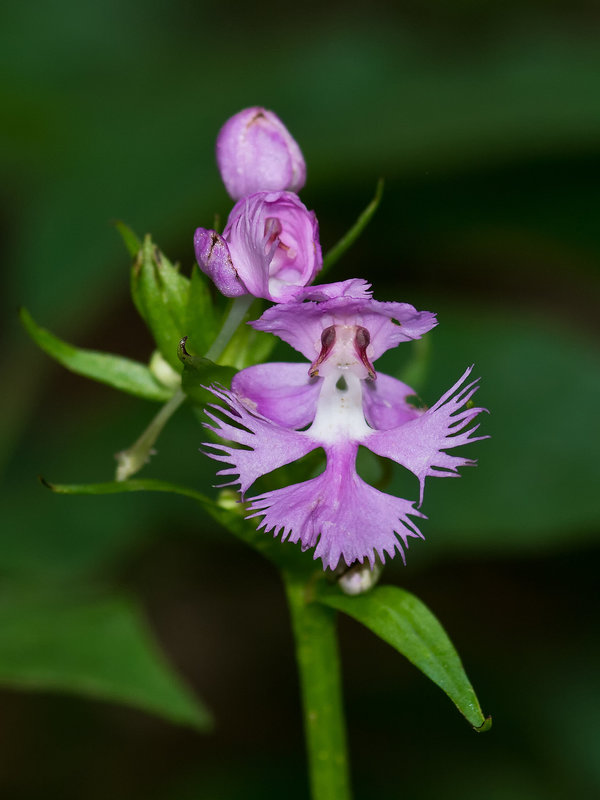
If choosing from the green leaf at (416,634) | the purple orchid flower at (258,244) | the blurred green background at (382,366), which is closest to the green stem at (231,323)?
the purple orchid flower at (258,244)

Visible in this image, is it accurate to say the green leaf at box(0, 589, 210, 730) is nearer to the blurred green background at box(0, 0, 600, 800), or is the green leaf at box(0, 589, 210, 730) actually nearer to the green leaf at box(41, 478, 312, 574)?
the blurred green background at box(0, 0, 600, 800)

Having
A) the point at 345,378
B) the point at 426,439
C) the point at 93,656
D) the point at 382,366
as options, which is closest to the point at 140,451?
the point at 345,378

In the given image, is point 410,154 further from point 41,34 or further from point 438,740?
point 41,34

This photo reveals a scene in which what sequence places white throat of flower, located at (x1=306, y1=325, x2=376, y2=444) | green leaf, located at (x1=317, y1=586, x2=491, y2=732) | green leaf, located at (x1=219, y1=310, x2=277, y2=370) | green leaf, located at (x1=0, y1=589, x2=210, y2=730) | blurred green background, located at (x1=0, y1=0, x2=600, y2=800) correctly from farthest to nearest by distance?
1. blurred green background, located at (x1=0, y1=0, x2=600, y2=800)
2. green leaf, located at (x1=0, y1=589, x2=210, y2=730)
3. green leaf, located at (x1=219, y1=310, x2=277, y2=370)
4. white throat of flower, located at (x1=306, y1=325, x2=376, y2=444)
5. green leaf, located at (x1=317, y1=586, x2=491, y2=732)

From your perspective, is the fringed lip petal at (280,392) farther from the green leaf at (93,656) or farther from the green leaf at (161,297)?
the green leaf at (93,656)

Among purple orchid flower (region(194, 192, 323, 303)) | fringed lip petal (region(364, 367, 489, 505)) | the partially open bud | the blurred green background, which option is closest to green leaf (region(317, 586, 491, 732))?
fringed lip petal (region(364, 367, 489, 505))

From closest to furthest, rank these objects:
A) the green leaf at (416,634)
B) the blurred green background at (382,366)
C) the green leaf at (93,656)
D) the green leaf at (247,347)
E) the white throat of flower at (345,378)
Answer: the green leaf at (416,634), the white throat of flower at (345,378), the green leaf at (247,347), the green leaf at (93,656), the blurred green background at (382,366)

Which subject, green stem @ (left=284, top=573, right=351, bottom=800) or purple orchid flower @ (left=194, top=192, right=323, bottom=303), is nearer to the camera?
purple orchid flower @ (left=194, top=192, right=323, bottom=303)
